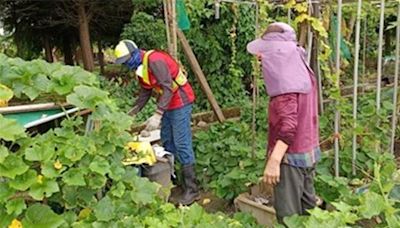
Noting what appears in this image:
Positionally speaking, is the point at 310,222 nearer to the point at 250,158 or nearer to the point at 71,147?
the point at 71,147

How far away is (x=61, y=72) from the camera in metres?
2.78

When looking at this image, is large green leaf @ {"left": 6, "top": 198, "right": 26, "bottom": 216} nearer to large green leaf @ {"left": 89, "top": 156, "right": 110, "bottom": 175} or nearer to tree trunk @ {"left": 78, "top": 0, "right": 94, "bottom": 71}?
large green leaf @ {"left": 89, "top": 156, "right": 110, "bottom": 175}

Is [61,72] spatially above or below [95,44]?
above

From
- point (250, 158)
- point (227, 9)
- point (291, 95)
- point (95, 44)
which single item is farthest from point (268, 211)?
point (95, 44)

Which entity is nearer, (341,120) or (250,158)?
(341,120)

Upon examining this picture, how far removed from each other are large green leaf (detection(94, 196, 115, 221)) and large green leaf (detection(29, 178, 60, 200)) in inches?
12.3

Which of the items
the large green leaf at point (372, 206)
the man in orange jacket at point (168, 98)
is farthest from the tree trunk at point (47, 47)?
the large green leaf at point (372, 206)

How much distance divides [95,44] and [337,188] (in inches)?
386

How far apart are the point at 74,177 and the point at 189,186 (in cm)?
263

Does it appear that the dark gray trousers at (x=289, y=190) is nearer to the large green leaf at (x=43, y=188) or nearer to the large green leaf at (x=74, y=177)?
the large green leaf at (x=74, y=177)

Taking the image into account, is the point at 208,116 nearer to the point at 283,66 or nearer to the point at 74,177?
the point at 283,66

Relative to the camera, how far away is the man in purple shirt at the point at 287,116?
3.06 m

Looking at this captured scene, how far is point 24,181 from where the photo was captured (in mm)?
2475

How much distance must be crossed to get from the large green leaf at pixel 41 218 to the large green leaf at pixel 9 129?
0.38 m
